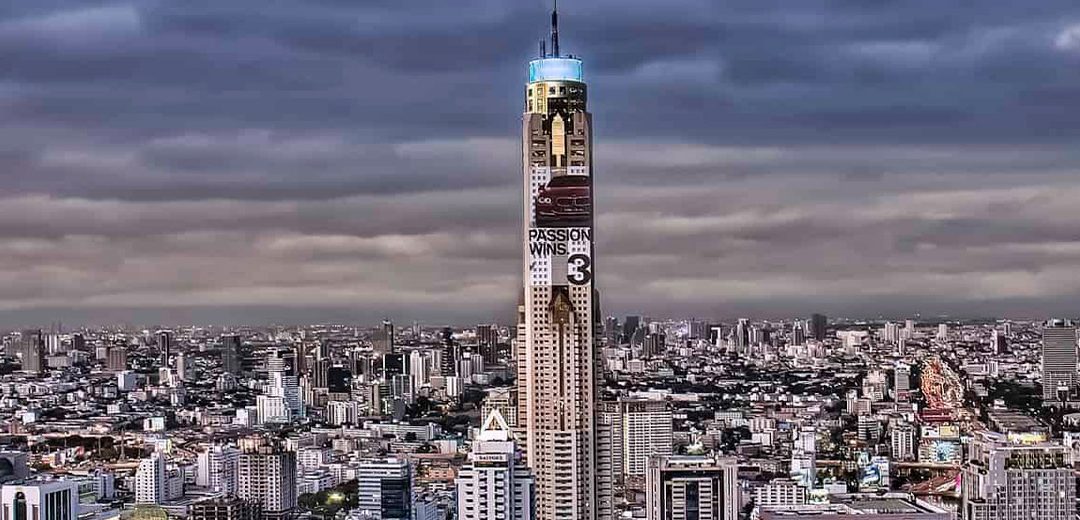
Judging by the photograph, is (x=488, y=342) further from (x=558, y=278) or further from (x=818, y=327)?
(x=818, y=327)

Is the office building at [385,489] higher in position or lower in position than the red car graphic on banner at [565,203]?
lower

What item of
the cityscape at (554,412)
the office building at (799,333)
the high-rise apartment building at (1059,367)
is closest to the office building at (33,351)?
the cityscape at (554,412)

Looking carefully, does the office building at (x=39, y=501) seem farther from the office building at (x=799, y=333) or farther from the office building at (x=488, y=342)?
the office building at (x=799, y=333)

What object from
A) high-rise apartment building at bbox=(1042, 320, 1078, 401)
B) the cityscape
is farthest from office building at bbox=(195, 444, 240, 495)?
high-rise apartment building at bbox=(1042, 320, 1078, 401)

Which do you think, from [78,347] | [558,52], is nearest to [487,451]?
[558,52]

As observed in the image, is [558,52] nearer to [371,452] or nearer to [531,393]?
[531,393]

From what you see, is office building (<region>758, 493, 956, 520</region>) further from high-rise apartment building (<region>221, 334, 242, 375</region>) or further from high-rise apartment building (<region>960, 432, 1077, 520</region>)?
high-rise apartment building (<region>221, 334, 242, 375</region>)
